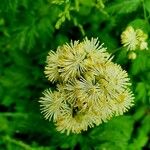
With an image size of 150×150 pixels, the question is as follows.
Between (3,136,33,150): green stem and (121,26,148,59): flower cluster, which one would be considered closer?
(121,26,148,59): flower cluster

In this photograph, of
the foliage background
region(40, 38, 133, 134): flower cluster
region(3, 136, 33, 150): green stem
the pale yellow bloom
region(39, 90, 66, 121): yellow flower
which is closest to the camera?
region(40, 38, 133, 134): flower cluster

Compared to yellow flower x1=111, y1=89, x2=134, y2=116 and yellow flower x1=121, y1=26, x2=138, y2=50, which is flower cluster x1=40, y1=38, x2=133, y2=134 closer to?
yellow flower x1=111, y1=89, x2=134, y2=116

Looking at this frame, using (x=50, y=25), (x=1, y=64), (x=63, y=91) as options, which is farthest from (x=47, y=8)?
(x=63, y=91)

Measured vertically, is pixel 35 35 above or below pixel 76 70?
above

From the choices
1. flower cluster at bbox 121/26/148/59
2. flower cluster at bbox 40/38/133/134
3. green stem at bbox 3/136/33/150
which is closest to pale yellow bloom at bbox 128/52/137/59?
flower cluster at bbox 121/26/148/59

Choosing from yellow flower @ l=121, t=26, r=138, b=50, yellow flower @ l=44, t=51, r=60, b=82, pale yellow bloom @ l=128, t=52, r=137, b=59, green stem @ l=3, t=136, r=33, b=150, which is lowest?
green stem @ l=3, t=136, r=33, b=150

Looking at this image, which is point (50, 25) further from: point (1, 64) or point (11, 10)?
point (1, 64)

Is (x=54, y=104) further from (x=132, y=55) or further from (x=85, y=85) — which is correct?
(x=132, y=55)
